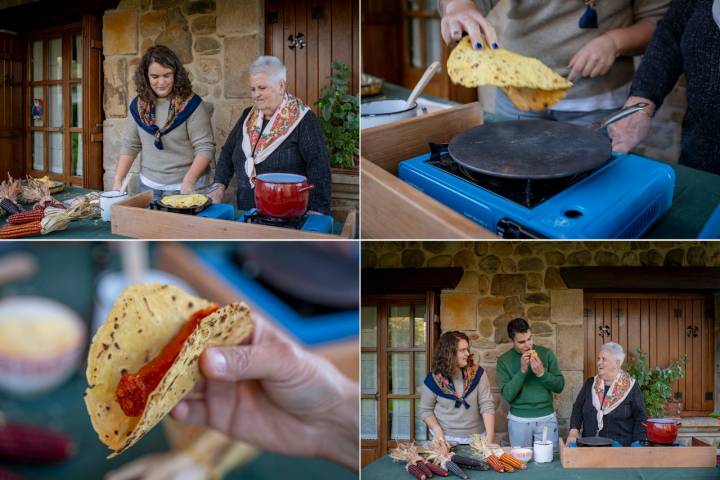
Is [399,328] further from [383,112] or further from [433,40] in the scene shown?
[433,40]

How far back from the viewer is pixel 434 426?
9.84ft

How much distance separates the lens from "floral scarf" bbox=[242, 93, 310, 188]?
2631 millimetres

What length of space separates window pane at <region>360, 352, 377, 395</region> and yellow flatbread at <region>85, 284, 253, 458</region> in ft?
1.48

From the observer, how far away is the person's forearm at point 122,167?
9.06 feet

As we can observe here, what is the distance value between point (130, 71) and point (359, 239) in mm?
978

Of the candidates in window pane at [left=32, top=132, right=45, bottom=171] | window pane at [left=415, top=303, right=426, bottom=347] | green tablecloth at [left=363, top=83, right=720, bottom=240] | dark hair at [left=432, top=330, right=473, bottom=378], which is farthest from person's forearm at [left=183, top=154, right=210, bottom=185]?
green tablecloth at [left=363, top=83, right=720, bottom=240]

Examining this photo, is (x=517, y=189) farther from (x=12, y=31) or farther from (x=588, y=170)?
(x=12, y=31)

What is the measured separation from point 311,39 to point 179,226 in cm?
79

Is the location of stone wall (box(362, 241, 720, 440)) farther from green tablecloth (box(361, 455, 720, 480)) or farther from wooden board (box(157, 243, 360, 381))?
wooden board (box(157, 243, 360, 381))

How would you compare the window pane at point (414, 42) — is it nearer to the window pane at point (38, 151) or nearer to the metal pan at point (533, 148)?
the metal pan at point (533, 148)

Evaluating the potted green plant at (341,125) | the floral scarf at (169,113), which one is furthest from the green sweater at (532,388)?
the floral scarf at (169,113)

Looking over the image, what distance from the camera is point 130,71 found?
8.98ft

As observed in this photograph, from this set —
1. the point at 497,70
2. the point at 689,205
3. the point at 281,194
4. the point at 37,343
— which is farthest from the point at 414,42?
the point at 37,343

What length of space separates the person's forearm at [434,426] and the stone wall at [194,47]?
113 centimetres
